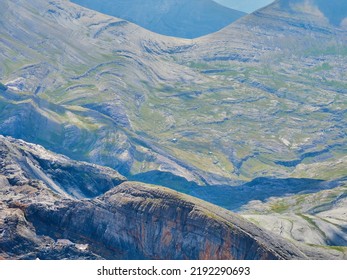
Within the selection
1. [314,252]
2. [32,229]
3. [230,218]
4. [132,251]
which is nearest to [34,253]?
[32,229]

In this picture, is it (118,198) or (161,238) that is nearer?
(161,238)

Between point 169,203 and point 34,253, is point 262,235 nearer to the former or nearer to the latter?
point 169,203

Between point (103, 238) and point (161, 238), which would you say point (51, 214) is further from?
A: point (161, 238)

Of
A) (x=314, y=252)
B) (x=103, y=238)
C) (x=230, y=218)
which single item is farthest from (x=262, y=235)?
(x=103, y=238)

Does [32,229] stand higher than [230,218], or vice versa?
[230,218]
